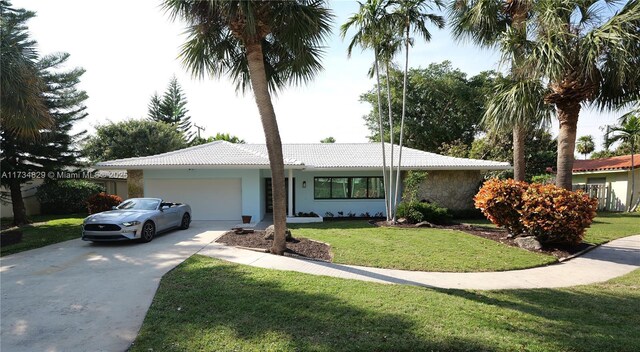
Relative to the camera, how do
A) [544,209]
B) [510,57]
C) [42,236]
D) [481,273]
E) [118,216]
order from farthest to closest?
1. [42,236]
2. [118,216]
3. [510,57]
4. [544,209]
5. [481,273]

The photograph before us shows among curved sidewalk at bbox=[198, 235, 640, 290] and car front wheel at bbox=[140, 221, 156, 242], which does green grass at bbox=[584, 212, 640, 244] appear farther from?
car front wheel at bbox=[140, 221, 156, 242]

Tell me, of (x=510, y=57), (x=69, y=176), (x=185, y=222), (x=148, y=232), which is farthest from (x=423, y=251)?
(x=69, y=176)

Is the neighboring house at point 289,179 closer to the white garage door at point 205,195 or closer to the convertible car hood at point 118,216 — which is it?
the white garage door at point 205,195

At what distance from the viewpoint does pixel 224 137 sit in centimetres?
3756

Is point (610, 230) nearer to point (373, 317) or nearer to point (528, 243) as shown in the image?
point (528, 243)

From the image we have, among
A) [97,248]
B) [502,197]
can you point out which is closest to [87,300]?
[97,248]

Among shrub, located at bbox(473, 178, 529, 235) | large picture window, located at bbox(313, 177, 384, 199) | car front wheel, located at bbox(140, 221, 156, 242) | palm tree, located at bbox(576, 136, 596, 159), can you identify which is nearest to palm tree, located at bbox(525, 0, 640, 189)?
shrub, located at bbox(473, 178, 529, 235)

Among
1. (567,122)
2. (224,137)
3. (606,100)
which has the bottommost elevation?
(567,122)

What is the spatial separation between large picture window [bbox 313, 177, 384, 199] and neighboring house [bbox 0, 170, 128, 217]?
40.4 ft

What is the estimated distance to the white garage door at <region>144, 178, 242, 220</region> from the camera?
15.8 m

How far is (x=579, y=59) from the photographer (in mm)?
9109

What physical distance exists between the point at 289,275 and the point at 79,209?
20.5 meters

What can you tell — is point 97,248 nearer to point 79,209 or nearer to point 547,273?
point 547,273

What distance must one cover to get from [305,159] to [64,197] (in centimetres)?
1492
